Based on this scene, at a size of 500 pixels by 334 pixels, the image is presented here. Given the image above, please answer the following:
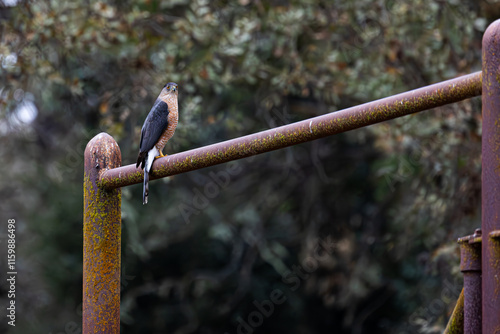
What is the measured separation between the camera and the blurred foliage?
5934 millimetres

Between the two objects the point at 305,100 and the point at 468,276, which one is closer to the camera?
the point at 468,276

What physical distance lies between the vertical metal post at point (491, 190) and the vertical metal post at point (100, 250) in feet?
3.63

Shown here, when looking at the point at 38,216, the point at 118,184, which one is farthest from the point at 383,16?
the point at 118,184

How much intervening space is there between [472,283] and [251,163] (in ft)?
18.6

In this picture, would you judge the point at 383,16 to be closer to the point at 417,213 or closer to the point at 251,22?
the point at 251,22

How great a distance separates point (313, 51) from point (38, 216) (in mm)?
3200

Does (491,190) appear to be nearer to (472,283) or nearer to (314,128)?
(472,283)

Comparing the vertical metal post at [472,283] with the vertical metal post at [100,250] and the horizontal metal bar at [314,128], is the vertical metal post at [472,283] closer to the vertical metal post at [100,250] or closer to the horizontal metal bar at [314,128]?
the horizontal metal bar at [314,128]

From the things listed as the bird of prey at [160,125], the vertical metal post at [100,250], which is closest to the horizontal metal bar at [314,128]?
the vertical metal post at [100,250]

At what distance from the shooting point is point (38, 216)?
7.38 meters

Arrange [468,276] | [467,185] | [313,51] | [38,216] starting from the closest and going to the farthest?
[468,276] → [467,185] → [313,51] → [38,216]

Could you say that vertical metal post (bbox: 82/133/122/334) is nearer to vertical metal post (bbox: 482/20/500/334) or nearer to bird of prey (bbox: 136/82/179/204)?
bird of prey (bbox: 136/82/179/204)

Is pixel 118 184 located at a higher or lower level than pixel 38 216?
lower

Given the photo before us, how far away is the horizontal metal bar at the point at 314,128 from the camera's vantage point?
1.76 meters
